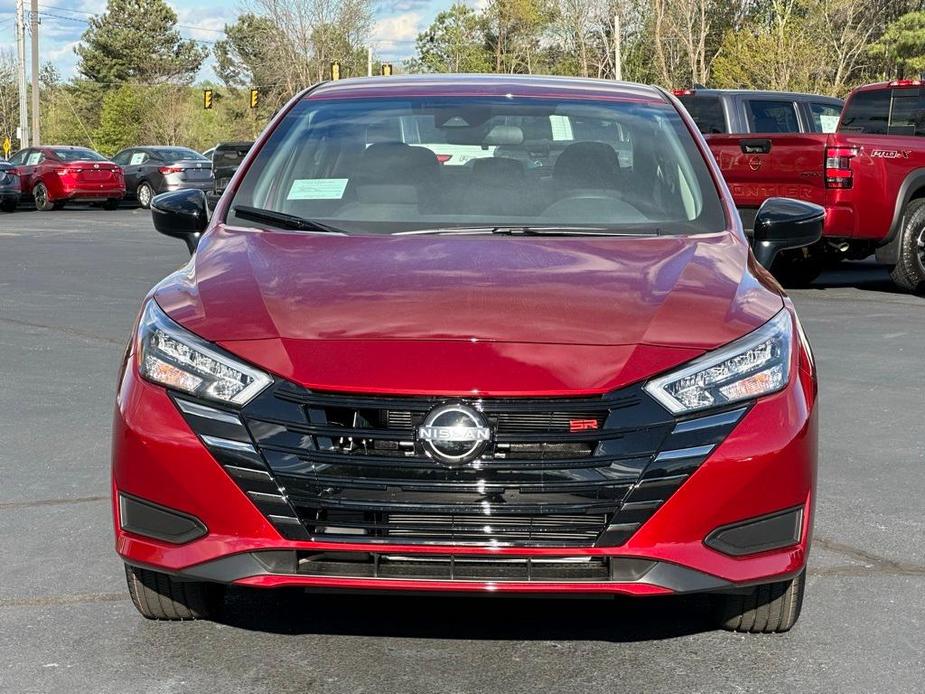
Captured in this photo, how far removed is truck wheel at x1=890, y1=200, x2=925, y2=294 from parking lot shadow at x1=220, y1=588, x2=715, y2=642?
384 inches

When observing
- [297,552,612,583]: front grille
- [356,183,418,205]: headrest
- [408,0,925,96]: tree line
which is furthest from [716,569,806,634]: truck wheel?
[408,0,925,96]: tree line

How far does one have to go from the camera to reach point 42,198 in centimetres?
3481

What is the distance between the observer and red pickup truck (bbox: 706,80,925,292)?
512 inches

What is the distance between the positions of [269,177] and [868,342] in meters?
6.55

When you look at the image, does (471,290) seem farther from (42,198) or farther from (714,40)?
(714,40)

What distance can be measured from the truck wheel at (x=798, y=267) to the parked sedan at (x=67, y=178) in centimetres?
2260

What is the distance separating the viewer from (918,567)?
16.1ft

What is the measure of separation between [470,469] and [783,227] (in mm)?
1976

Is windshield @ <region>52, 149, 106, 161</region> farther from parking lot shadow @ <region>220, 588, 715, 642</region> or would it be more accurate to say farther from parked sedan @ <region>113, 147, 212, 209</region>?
parking lot shadow @ <region>220, 588, 715, 642</region>

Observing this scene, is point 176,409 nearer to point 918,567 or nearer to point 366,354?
point 366,354

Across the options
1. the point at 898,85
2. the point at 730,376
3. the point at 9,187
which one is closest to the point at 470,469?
the point at 730,376

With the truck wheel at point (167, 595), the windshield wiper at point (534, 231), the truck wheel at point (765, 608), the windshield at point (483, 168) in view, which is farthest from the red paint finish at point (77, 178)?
the truck wheel at point (765, 608)

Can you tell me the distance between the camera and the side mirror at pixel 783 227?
505 cm

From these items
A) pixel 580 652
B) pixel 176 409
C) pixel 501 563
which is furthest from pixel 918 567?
pixel 176 409
